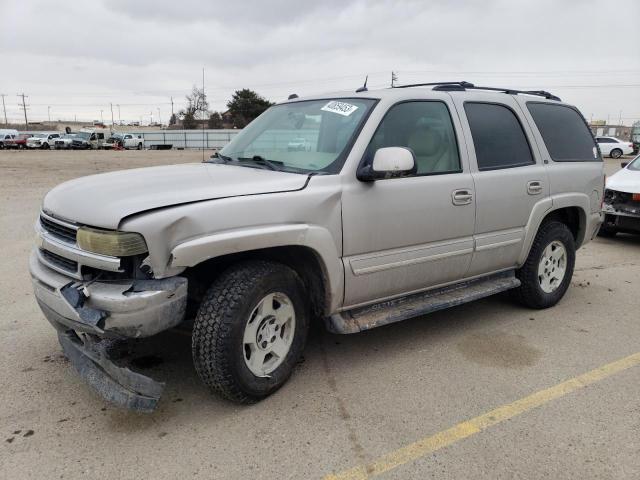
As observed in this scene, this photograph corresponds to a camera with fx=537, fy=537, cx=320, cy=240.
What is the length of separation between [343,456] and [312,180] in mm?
1586

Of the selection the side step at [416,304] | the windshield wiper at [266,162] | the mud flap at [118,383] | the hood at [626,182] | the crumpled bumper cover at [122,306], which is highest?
the windshield wiper at [266,162]

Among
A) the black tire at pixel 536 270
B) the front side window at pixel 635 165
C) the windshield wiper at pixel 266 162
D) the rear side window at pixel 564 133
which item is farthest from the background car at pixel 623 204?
the windshield wiper at pixel 266 162

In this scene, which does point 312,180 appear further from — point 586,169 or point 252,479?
point 586,169

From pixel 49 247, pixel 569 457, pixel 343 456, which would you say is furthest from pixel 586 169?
pixel 49 247

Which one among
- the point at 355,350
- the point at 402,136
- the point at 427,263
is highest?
the point at 402,136

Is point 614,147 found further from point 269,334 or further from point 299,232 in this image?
point 269,334

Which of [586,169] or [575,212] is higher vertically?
[586,169]

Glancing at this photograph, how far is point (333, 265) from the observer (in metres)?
3.37

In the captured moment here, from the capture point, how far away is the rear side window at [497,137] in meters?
4.29

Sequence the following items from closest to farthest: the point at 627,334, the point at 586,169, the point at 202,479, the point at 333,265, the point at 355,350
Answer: the point at 202,479
the point at 333,265
the point at 355,350
the point at 627,334
the point at 586,169

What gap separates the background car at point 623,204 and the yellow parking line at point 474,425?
4.99 meters

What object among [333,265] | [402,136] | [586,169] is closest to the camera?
[333,265]

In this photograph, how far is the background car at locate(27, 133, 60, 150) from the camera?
149 feet

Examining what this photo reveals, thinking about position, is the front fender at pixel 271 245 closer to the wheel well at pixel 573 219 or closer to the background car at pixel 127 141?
the wheel well at pixel 573 219
